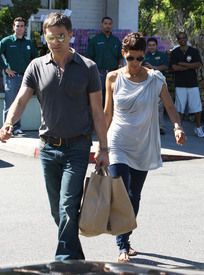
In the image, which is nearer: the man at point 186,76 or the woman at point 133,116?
the woman at point 133,116

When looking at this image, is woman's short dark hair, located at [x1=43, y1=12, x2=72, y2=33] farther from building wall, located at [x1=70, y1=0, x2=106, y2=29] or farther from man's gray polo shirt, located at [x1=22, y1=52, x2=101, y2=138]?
building wall, located at [x1=70, y1=0, x2=106, y2=29]

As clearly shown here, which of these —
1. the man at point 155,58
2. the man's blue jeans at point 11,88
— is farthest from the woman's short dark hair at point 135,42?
the man at point 155,58

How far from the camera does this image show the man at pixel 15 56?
40.4ft

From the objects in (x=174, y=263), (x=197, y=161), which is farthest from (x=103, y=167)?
(x=197, y=161)

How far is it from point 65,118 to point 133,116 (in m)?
0.96

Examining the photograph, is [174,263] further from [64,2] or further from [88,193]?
[64,2]

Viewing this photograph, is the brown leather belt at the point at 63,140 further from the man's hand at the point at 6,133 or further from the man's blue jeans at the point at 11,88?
the man's blue jeans at the point at 11,88

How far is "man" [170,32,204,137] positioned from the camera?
13258 millimetres

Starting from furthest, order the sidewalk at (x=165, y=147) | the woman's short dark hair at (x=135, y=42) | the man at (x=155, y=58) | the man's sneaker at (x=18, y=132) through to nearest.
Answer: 1. the man at (x=155, y=58)
2. the man's sneaker at (x=18, y=132)
3. the sidewalk at (x=165, y=147)
4. the woman's short dark hair at (x=135, y=42)

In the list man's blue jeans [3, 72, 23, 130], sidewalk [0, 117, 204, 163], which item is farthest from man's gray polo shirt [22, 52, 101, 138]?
man's blue jeans [3, 72, 23, 130]

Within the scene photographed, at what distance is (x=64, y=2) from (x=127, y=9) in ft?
6.72

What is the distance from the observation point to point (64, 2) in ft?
62.6

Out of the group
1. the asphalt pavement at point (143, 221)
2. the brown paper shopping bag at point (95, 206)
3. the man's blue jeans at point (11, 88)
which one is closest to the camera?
the brown paper shopping bag at point (95, 206)

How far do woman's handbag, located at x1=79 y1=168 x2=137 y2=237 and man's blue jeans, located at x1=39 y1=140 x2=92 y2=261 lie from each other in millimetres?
70
